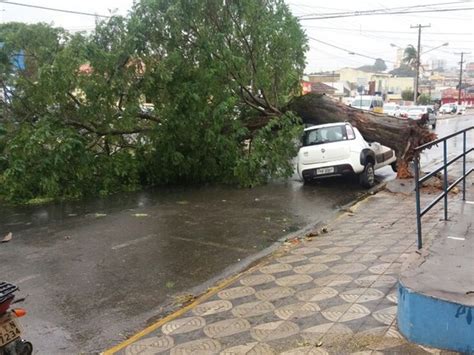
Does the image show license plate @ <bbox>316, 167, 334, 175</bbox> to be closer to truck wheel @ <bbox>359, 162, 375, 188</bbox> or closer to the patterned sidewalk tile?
truck wheel @ <bbox>359, 162, 375, 188</bbox>

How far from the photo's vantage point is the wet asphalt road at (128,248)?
5004 mm

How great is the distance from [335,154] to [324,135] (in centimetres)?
66

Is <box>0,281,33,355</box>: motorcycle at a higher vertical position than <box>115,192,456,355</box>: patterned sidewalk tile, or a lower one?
higher

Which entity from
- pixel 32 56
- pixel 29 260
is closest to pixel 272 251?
pixel 29 260

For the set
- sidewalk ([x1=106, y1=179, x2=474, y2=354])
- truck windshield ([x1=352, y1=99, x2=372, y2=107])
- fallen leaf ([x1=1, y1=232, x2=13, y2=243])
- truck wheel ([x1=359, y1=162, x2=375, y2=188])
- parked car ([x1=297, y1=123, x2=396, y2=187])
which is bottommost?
fallen leaf ([x1=1, y1=232, x2=13, y2=243])

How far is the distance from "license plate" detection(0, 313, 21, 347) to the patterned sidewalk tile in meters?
0.89

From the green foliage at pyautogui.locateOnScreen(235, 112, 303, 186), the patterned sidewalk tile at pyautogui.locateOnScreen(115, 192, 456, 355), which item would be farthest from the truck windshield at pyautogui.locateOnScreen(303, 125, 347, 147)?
the patterned sidewalk tile at pyautogui.locateOnScreen(115, 192, 456, 355)

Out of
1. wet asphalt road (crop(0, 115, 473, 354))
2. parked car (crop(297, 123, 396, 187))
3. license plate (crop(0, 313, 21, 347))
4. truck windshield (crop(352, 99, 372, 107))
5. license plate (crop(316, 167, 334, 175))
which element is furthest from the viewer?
truck windshield (crop(352, 99, 372, 107))

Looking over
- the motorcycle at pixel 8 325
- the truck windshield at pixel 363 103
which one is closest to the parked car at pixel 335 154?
the motorcycle at pixel 8 325

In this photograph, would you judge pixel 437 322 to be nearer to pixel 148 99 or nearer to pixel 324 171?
pixel 324 171

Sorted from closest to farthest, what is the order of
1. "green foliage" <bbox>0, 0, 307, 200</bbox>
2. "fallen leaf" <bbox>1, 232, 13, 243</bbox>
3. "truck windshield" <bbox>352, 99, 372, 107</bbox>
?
"fallen leaf" <bbox>1, 232, 13, 243</bbox> < "green foliage" <bbox>0, 0, 307, 200</bbox> < "truck windshield" <bbox>352, 99, 372, 107</bbox>

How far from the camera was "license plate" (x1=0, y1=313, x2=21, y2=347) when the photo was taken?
3.62m

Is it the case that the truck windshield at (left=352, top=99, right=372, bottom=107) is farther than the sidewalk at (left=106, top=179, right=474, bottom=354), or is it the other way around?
the truck windshield at (left=352, top=99, right=372, bottom=107)

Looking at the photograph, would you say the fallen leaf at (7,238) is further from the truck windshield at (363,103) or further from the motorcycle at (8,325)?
the truck windshield at (363,103)
